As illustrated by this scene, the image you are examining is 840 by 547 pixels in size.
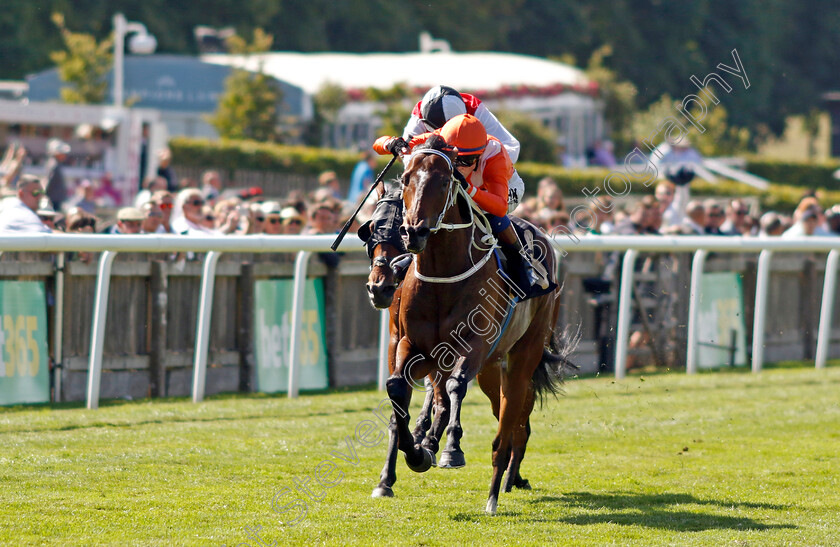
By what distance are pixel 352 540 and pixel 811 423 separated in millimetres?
4547

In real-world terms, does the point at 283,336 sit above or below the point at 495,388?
below

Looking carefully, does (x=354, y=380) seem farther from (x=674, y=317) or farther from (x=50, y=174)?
(x=50, y=174)

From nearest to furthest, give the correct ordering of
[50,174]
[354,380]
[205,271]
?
[205,271] < [354,380] < [50,174]

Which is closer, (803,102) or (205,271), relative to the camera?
(205,271)

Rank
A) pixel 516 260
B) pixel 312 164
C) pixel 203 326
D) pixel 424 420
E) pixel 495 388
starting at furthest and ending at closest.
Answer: pixel 312 164 → pixel 203 326 → pixel 495 388 → pixel 516 260 → pixel 424 420

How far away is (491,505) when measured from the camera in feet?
17.3

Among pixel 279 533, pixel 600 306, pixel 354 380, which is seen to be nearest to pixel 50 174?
pixel 354 380

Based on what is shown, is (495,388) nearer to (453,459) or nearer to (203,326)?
(453,459)

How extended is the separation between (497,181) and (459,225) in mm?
438

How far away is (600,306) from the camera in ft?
34.9

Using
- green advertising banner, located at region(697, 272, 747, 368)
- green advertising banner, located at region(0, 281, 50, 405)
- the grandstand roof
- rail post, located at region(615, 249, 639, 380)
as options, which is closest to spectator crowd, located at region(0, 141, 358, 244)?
green advertising banner, located at region(0, 281, 50, 405)

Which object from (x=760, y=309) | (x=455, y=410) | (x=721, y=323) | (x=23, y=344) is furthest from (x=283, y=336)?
(x=760, y=309)

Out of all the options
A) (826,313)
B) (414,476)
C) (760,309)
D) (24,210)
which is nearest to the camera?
(414,476)

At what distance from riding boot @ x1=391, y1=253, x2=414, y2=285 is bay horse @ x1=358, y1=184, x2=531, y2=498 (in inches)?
0.6
